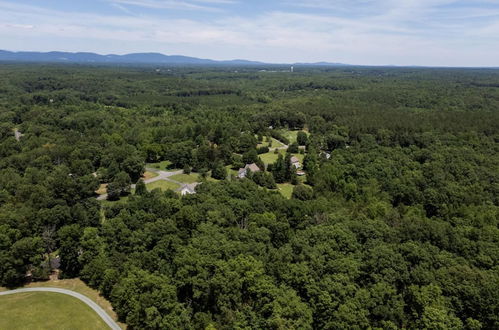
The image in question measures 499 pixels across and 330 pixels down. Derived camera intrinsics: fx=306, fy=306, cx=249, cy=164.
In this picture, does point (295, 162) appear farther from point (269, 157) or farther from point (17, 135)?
point (17, 135)

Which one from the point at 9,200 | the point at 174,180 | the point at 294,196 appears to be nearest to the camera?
the point at 9,200

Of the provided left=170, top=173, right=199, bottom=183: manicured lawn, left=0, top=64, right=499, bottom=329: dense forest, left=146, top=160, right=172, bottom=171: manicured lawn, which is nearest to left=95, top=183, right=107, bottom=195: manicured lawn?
left=0, top=64, right=499, bottom=329: dense forest

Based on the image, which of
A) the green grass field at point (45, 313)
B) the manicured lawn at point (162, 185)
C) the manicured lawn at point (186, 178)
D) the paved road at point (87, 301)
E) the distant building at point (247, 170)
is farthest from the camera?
the manicured lawn at point (186, 178)

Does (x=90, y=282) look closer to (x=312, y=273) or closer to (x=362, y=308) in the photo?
(x=312, y=273)

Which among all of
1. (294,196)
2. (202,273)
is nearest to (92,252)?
(202,273)

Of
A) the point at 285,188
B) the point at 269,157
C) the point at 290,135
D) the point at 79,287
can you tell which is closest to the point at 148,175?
the point at 269,157

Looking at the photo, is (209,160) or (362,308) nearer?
(362,308)

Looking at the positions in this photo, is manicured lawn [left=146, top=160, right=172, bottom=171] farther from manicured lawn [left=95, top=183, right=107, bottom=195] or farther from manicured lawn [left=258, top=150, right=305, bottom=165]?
manicured lawn [left=258, top=150, right=305, bottom=165]

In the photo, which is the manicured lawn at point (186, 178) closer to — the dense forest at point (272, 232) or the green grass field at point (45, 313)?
the dense forest at point (272, 232)

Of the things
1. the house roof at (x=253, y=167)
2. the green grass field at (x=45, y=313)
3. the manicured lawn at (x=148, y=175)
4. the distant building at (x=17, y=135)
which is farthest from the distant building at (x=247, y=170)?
the distant building at (x=17, y=135)
